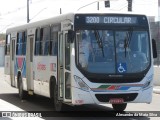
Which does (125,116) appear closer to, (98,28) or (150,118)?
(150,118)

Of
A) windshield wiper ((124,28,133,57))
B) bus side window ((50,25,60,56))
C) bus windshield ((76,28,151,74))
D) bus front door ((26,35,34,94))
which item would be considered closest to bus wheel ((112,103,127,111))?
bus windshield ((76,28,151,74))

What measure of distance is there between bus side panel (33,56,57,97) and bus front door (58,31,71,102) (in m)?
0.57

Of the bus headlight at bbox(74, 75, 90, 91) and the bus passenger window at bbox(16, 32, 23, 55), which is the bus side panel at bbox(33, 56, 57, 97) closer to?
the bus headlight at bbox(74, 75, 90, 91)

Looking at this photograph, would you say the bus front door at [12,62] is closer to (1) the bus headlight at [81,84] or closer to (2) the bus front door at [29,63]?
(2) the bus front door at [29,63]

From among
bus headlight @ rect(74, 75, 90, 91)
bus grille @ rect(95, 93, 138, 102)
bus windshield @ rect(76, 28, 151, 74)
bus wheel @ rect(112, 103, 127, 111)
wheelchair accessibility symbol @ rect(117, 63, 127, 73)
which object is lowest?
bus wheel @ rect(112, 103, 127, 111)

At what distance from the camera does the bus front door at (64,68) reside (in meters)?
14.1

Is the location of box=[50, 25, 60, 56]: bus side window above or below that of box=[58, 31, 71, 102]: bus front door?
above

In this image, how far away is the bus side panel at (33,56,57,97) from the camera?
1565 centimetres

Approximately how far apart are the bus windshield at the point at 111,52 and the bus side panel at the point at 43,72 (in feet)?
6.15

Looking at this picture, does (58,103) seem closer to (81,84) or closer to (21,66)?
(81,84)

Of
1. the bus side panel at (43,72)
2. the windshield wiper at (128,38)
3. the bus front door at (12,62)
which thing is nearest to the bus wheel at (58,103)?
the bus side panel at (43,72)

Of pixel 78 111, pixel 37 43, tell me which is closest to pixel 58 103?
pixel 78 111

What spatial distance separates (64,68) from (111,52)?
148 centimetres

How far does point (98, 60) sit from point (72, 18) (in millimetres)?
1405
